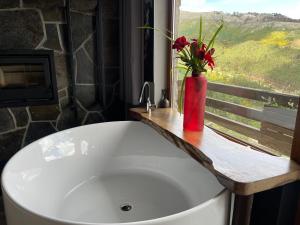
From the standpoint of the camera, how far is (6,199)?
118 cm

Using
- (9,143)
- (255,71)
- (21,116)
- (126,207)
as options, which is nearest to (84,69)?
(21,116)

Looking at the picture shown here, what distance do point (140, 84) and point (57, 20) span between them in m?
0.96

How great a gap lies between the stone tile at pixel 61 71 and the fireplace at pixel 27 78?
0.15ft

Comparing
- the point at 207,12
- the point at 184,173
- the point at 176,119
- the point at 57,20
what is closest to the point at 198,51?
the point at 207,12

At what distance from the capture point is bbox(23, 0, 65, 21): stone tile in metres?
2.22

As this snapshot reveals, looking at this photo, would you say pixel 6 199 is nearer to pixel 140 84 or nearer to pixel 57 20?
pixel 140 84

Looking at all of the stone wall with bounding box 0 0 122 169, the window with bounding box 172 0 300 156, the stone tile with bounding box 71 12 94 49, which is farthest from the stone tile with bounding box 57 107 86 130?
the window with bounding box 172 0 300 156

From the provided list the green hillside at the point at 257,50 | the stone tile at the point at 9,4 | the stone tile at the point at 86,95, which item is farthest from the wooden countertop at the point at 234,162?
the stone tile at the point at 9,4

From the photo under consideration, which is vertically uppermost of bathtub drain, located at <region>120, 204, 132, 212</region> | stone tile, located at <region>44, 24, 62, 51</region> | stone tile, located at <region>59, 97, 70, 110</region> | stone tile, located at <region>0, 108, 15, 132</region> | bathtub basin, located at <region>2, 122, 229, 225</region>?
stone tile, located at <region>44, 24, 62, 51</region>

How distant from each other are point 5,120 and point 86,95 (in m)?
0.77

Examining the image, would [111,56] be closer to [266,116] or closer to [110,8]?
[110,8]

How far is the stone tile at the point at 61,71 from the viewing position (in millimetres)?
2426

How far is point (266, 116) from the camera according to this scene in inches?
61.3

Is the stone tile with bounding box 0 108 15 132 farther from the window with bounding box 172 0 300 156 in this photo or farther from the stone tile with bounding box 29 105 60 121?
the window with bounding box 172 0 300 156
